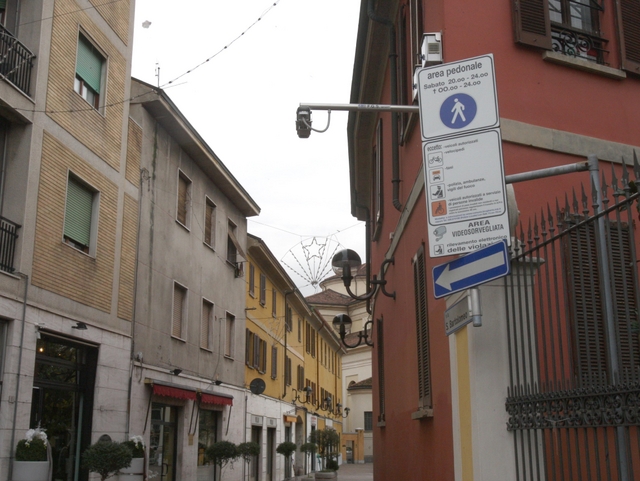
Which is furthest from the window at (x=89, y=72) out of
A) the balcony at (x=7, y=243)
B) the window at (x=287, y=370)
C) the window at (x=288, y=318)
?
the window at (x=287, y=370)

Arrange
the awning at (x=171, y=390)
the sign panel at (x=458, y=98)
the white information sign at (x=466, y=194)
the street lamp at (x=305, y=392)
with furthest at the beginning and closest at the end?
the street lamp at (x=305, y=392) < the awning at (x=171, y=390) < the sign panel at (x=458, y=98) < the white information sign at (x=466, y=194)

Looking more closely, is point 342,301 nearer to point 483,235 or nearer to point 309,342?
point 309,342

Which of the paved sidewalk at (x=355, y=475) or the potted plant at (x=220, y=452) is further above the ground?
the potted plant at (x=220, y=452)

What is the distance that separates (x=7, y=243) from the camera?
12453mm

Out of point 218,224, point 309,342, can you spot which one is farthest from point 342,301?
point 218,224

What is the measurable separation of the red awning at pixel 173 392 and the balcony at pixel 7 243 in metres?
6.00

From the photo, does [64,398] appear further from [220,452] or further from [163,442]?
[220,452]

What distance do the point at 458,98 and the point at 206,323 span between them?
18783 mm

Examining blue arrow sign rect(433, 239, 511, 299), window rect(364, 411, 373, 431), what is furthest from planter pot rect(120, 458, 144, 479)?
window rect(364, 411, 373, 431)

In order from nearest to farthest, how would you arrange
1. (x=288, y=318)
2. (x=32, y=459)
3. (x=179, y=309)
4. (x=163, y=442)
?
(x=32, y=459) < (x=163, y=442) < (x=179, y=309) < (x=288, y=318)

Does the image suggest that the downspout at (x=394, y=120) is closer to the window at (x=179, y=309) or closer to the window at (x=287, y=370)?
the window at (x=179, y=309)

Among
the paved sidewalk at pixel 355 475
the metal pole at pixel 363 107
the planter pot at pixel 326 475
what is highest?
the metal pole at pixel 363 107

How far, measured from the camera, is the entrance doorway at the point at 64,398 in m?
13.4

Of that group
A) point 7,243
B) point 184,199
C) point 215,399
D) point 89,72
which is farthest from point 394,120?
point 215,399
